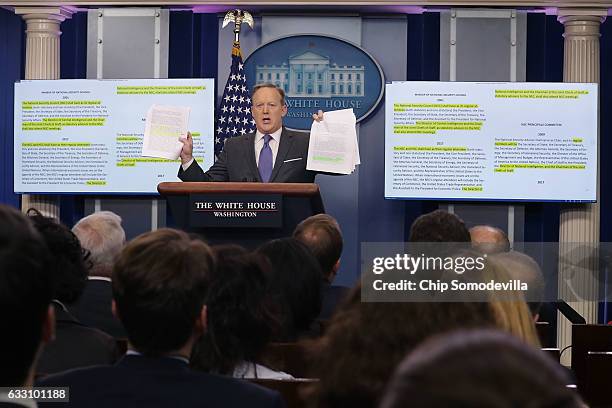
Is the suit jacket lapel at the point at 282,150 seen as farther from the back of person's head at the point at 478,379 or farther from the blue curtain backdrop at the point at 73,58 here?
the back of person's head at the point at 478,379

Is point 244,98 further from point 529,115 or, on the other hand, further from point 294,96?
point 529,115

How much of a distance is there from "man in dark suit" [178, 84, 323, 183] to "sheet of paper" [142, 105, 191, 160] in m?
0.28

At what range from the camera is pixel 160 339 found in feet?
6.15

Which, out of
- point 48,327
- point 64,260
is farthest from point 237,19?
point 48,327

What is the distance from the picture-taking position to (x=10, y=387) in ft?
4.57

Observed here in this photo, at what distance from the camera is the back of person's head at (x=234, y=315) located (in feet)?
7.91

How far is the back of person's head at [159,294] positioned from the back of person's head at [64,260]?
34.8 inches

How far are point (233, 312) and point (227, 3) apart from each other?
5949 mm

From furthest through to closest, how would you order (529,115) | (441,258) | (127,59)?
(127,59) < (529,115) < (441,258)

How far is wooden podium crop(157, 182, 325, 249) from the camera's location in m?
4.48

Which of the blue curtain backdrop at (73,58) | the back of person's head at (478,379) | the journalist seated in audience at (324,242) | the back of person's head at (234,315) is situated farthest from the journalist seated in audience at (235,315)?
the blue curtain backdrop at (73,58)

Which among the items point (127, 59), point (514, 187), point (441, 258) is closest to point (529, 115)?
point (514, 187)

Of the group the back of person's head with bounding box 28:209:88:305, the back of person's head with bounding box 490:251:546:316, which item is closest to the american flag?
the back of person's head with bounding box 490:251:546:316

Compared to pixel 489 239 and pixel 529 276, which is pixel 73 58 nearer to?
pixel 489 239
